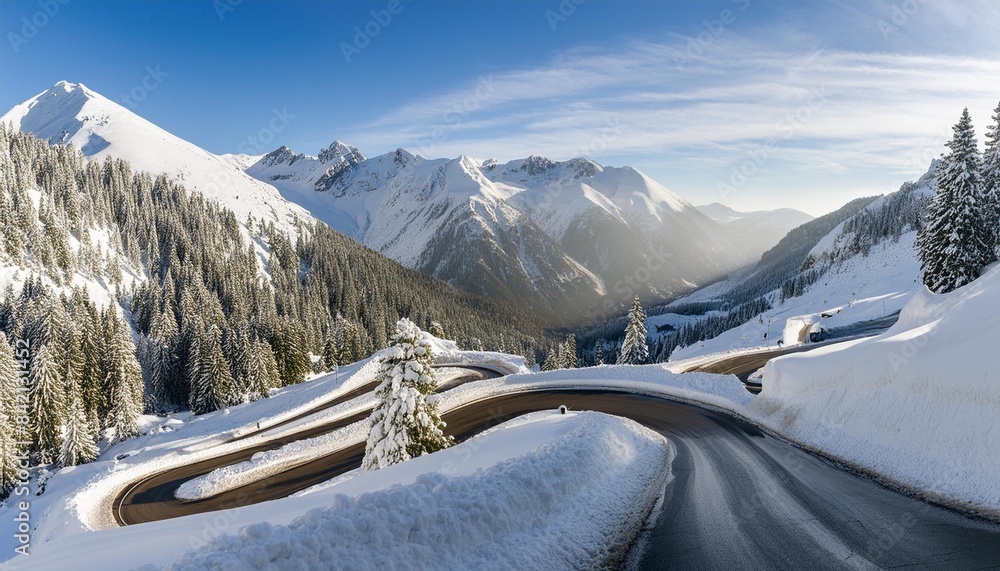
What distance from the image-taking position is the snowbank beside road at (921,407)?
10.1m

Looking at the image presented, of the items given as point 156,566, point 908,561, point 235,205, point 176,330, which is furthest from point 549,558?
point 235,205

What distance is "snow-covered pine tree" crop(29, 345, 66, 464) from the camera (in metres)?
40.0

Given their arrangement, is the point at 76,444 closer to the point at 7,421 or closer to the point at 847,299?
the point at 7,421

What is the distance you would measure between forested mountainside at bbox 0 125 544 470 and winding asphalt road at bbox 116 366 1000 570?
52117 millimetres

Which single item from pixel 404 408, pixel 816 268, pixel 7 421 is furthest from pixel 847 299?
pixel 7 421

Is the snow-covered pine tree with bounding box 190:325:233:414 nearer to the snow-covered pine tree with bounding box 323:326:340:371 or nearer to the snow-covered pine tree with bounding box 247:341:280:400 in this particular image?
the snow-covered pine tree with bounding box 247:341:280:400

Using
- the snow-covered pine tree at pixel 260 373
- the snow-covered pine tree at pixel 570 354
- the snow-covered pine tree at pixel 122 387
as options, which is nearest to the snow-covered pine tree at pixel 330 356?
the snow-covered pine tree at pixel 260 373

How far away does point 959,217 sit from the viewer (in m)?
29.5

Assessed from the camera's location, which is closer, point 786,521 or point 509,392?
point 786,521

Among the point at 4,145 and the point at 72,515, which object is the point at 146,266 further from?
the point at 72,515

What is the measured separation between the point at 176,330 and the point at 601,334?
485 ft

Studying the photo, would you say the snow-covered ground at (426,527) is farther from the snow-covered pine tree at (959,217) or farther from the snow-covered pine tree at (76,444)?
the snow-covered pine tree at (76,444)

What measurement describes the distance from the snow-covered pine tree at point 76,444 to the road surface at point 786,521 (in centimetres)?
4911

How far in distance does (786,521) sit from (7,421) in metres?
46.8
